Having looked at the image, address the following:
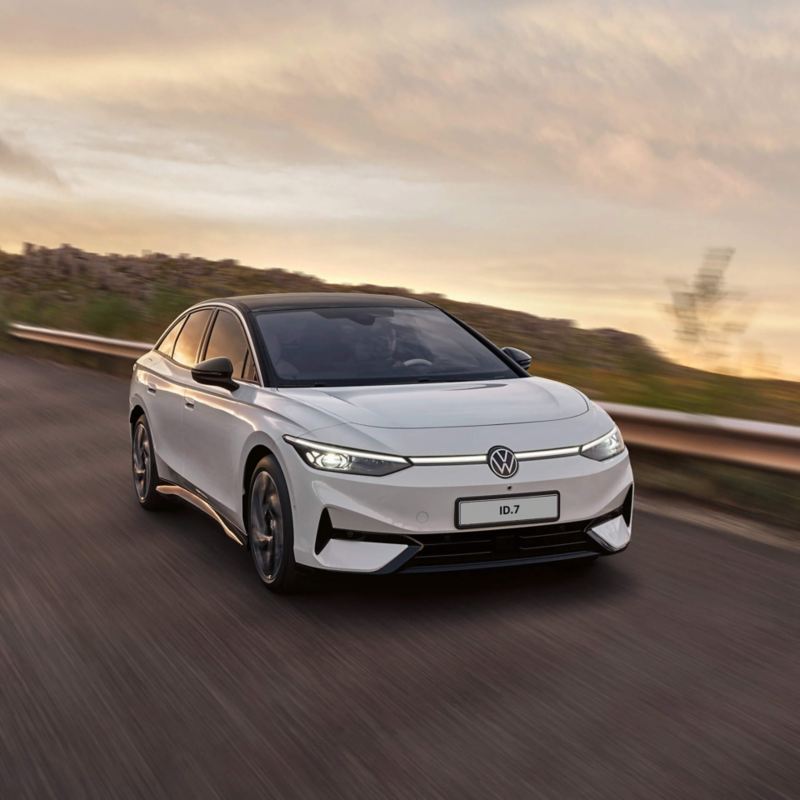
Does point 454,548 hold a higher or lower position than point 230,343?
lower

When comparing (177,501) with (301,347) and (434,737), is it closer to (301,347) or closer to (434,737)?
(301,347)

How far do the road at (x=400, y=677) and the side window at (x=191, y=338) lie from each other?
1.24m

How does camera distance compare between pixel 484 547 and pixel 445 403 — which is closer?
pixel 484 547

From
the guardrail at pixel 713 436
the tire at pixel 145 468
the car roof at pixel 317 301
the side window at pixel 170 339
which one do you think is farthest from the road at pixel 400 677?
the side window at pixel 170 339

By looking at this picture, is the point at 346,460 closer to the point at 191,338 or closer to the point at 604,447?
the point at 604,447

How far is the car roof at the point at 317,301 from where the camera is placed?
7574mm

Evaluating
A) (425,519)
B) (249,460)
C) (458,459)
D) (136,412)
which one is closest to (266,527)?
(249,460)

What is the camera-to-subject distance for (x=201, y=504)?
24.2 feet

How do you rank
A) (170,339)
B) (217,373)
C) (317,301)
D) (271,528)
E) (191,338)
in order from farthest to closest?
(170,339) < (191,338) < (317,301) < (217,373) < (271,528)

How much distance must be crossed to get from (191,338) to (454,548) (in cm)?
327

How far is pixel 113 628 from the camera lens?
5.70 m

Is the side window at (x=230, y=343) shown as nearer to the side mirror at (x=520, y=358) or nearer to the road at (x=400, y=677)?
the road at (x=400, y=677)

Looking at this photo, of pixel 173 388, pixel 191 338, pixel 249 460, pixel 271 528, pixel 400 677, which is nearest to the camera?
pixel 400 677

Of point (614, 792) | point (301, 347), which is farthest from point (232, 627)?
point (614, 792)
